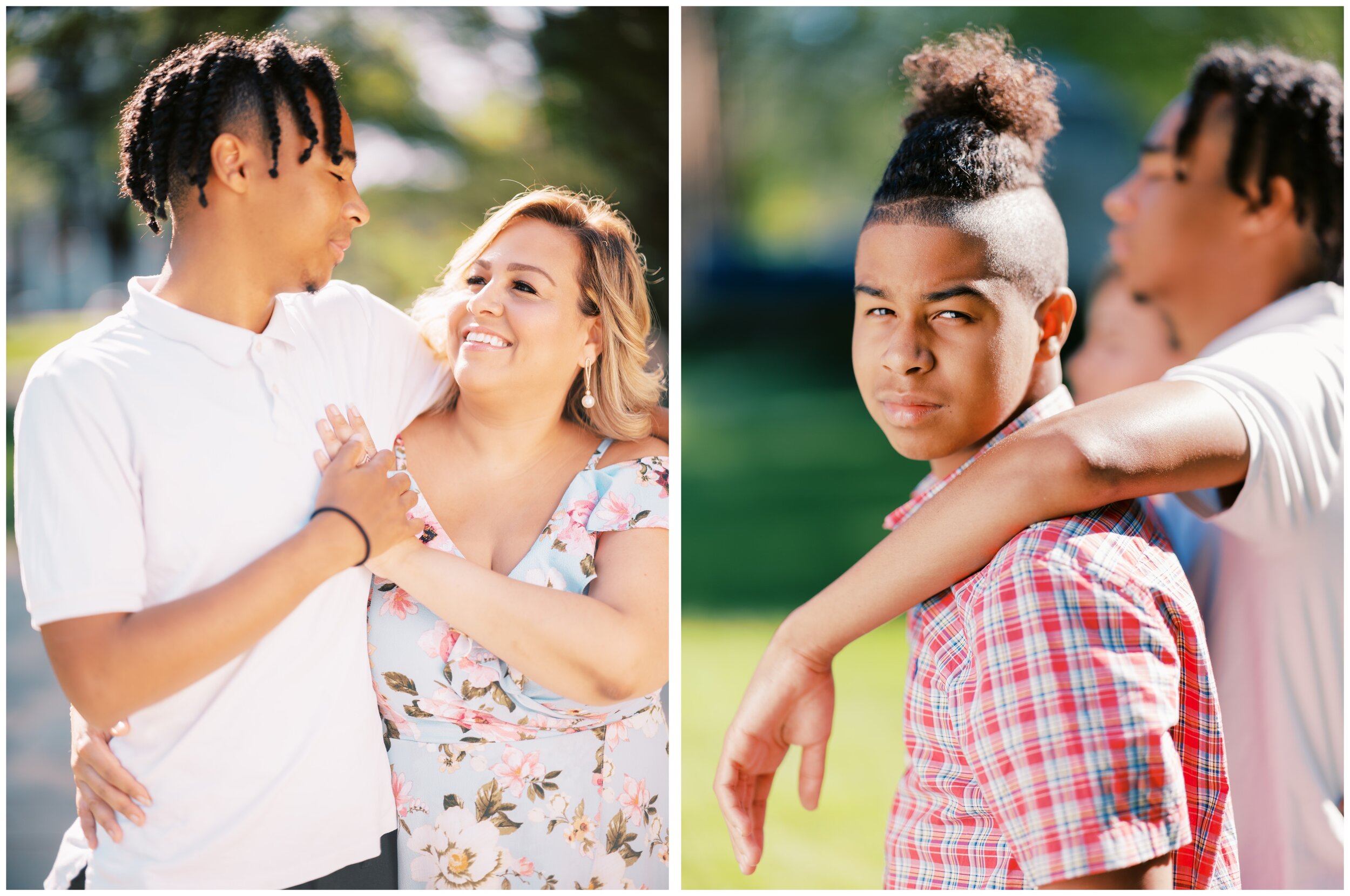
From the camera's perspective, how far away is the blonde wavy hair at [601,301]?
2.28 meters

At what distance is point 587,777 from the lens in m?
2.17

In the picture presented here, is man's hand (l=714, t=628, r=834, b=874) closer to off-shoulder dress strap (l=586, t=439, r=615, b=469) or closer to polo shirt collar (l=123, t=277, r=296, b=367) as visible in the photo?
off-shoulder dress strap (l=586, t=439, r=615, b=469)

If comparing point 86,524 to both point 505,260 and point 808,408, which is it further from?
point 808,408

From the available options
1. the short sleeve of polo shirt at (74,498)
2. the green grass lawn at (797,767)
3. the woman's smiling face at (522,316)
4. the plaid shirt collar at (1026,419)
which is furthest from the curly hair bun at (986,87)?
the green grass lawn at (797,767)

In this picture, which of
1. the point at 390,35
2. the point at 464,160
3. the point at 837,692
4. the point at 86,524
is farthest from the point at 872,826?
the point at 464,160

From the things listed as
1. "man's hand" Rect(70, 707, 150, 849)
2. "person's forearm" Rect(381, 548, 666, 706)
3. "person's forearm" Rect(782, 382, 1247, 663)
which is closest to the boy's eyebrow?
"person's forearm" Rect(782, 382, 1247, 663)

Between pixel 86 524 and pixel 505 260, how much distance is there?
3.18 ft

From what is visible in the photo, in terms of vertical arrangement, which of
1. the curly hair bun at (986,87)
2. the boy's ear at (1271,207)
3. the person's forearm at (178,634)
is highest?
the curly hair bun at (986,87)

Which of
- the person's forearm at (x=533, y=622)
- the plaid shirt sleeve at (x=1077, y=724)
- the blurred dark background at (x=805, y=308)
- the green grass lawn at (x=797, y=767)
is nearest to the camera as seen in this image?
the plaid shirt sleeve at (x=1077, y=724)

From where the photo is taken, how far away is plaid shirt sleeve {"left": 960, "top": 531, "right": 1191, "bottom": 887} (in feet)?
4.56

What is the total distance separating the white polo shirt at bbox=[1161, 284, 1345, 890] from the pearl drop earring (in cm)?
126

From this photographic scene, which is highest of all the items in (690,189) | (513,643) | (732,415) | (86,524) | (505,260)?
(690,189)

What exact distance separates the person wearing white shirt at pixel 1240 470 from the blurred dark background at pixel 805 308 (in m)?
0.40

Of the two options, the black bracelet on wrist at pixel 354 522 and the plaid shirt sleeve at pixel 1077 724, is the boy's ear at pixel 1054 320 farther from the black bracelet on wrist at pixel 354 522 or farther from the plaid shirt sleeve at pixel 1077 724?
the black bracelet on wrist at pixel 354 522
